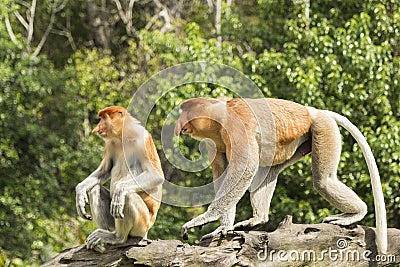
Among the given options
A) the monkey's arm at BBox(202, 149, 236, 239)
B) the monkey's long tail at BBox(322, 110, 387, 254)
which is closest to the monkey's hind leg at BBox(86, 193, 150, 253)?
the monkey's arm at BBox(202, 149, 236, 239)

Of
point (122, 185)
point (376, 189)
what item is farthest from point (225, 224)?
point (376, 189)

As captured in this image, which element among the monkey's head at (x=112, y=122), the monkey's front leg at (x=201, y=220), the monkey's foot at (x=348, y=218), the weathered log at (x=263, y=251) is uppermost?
the monkey's head at (x=112, y=122)

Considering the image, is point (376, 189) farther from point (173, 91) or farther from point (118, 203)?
point (173, 91)

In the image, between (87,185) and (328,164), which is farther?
(328,164)

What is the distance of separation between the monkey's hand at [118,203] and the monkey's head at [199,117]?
0.48 meters

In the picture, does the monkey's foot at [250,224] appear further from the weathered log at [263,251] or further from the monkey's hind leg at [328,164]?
the monkey's hind leg at [328,164]

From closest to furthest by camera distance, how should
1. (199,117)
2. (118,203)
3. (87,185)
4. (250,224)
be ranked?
(118,203)
(199,117)
(87,185)
(250,224)

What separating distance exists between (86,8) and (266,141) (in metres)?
9.46

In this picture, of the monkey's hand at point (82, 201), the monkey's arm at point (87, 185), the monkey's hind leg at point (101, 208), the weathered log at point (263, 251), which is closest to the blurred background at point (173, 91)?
the weathered log at point (263, 251)

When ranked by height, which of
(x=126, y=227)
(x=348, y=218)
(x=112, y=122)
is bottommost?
(x=348, y=218)

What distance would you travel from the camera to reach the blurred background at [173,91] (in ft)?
23.0

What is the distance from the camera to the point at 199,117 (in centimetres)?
404

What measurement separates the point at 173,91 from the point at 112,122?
2703mm

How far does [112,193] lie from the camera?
13.9ft
